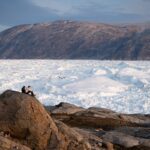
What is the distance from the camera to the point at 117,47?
168m

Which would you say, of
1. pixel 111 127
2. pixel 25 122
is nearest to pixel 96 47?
pixel 111 127

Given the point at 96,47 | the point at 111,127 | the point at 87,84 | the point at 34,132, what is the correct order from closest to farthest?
the point at 34,132
the point at 111,127
the point at 87,84
the point at 96,47

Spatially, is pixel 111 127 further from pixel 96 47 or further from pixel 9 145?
pixel 96 47

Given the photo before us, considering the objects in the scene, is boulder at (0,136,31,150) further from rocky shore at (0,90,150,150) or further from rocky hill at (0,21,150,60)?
rocky hill at (0,21,150,60)

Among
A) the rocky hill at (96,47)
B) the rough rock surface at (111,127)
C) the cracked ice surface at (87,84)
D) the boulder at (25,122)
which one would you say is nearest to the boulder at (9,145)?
the boulder at (25,122)

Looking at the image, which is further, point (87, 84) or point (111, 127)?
point (87, 84)

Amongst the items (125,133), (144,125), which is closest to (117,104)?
(144,125)

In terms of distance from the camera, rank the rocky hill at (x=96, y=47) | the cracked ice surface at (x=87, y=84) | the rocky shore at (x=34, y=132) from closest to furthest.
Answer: the rocky shore at (x=34, y=132) → the cracked ice surface at (x=87, y=84) → the rocky hill at (x=96, y=47)

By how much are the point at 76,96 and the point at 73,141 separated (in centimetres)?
1879

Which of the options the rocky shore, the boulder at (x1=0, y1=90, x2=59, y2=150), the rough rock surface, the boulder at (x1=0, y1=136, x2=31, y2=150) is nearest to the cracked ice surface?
the rough rock surface

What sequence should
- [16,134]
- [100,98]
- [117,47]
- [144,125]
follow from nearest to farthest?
1. [16,134]
2. [144,125]
3. [100,98]
4. [117,47]

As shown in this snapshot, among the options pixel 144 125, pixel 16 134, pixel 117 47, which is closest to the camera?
pixel 16 134

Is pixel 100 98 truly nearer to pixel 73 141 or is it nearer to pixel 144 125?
pixel 144 125

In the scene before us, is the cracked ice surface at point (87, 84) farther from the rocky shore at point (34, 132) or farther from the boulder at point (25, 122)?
the boulder at point (25, 122)
